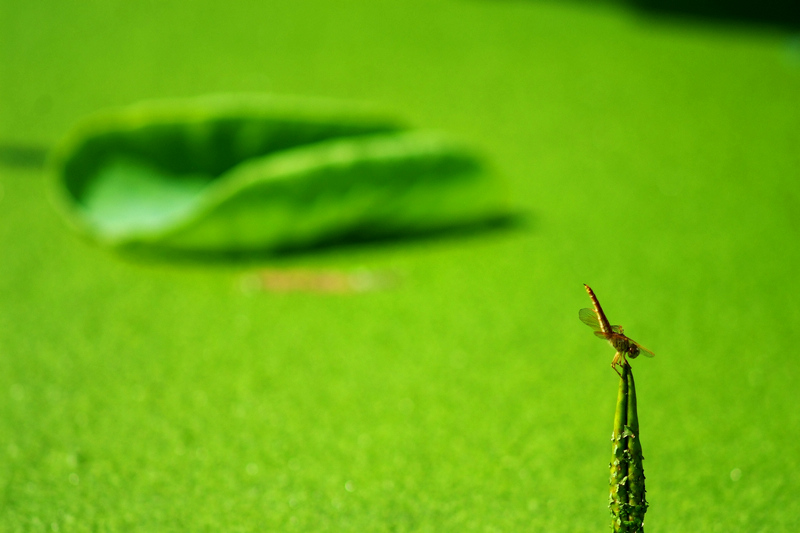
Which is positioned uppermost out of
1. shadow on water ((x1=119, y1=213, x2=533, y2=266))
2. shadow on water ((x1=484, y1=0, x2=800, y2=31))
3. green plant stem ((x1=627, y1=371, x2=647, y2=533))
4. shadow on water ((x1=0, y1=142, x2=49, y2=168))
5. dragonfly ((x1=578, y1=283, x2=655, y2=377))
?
shadow on water ((x1=484, y1=0, x2=800, y2=31))

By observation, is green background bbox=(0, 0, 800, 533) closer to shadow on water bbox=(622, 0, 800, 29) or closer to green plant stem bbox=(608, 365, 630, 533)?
green plant stem bbox=(608, 365, 630, 533)

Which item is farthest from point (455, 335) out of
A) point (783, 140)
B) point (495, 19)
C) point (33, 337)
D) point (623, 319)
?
point (495, 19)

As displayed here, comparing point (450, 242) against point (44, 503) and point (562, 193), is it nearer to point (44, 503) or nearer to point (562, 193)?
point (562, 193)

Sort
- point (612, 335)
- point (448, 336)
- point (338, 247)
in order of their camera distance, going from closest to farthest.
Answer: point (612, 335)
point (448, 336)
point (338, 247)

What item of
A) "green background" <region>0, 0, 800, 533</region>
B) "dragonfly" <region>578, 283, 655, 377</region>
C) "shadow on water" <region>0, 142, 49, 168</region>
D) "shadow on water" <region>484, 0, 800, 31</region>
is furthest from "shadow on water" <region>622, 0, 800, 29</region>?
"dragonfly" <region>578, 283, 655, 377</region>

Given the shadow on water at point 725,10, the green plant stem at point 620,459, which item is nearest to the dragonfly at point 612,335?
the green plant stem at point 620,459

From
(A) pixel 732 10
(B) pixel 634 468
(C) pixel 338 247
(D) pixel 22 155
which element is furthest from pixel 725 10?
(B) pixel 634 468

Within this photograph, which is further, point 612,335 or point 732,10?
point 732,10

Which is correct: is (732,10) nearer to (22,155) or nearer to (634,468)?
(22,155)
